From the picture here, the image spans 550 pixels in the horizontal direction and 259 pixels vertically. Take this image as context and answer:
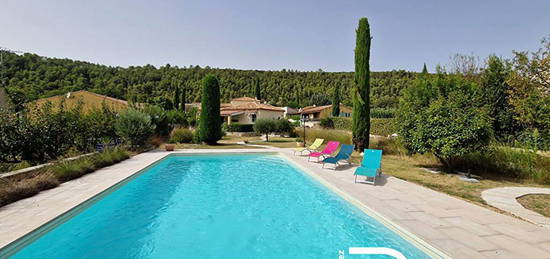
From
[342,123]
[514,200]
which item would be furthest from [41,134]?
[342,123]

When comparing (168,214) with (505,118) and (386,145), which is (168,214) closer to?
(386,145)

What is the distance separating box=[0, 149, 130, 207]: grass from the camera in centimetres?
525

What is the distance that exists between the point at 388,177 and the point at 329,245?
4178 mm

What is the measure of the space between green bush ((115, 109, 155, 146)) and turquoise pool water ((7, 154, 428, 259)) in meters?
5.45

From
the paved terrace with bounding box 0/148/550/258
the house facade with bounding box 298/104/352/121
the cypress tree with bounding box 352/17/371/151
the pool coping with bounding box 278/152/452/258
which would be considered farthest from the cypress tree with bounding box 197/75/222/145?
the house facade with bounding box 298/104/352/121

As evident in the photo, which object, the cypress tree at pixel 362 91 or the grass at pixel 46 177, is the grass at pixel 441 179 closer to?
the cypress tree at pixel 362 91

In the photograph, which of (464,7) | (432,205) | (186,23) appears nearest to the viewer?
(432,205)

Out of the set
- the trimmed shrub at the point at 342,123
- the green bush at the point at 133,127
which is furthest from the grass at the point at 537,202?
the trimmed shrub at the point at 342,123

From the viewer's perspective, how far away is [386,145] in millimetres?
13117

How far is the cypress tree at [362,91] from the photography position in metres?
12.9

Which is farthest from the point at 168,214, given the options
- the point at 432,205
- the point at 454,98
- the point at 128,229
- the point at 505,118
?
the point at 505,118

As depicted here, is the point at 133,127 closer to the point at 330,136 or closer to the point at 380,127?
the point at 330,136

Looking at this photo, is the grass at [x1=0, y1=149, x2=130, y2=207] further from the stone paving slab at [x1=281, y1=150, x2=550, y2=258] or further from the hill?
the hill

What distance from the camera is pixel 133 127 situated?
40.7 ft
